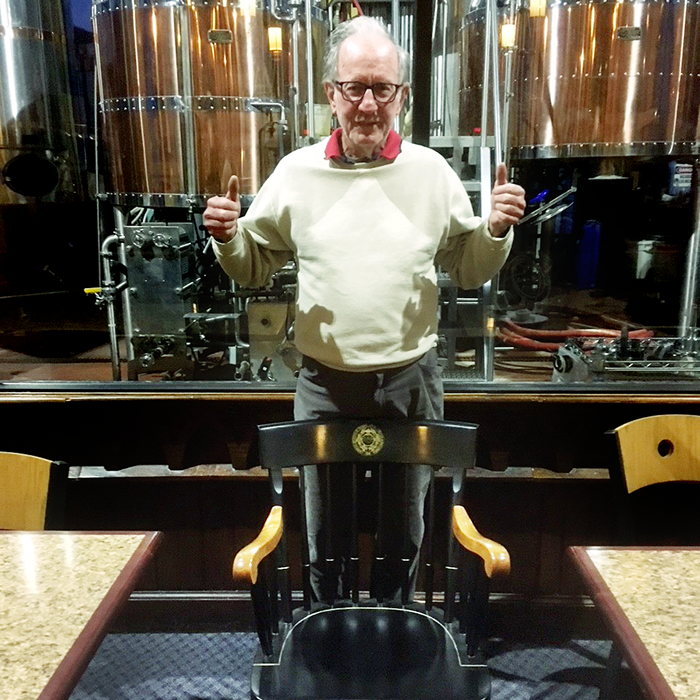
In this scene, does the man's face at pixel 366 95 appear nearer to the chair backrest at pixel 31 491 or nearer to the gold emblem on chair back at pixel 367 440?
the gold emblem on chair back at pixel 367 440

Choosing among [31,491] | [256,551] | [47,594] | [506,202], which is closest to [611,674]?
[256,551]

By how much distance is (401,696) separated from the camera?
56.8 inches

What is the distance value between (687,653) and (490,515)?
Answer: 1.43 meters

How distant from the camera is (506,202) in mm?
1646

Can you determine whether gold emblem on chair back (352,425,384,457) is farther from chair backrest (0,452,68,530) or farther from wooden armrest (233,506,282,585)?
chair backrest (0,452,68,530)

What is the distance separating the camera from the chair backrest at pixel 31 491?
5.26 ft

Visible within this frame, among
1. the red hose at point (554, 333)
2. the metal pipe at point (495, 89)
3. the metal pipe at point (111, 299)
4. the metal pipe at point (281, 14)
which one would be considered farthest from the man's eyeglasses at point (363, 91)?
the red hose at point (554, 333)

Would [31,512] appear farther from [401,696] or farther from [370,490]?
[370,490]

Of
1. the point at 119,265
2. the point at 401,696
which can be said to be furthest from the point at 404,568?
the point at 119,265

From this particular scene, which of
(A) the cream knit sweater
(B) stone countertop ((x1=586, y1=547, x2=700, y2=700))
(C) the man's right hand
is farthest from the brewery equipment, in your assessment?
(B) stone countertop ((x1=586, y1=547, x2=700, y2=700))

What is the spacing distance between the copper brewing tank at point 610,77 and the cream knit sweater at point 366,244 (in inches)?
89.3

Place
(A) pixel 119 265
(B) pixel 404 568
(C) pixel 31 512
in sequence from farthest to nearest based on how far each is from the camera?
(A) pixel 119 265 → (B) pixel 404 568 → (C) pixel 31 512

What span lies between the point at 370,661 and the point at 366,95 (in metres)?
1.31

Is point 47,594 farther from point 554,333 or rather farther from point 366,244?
point 554,333
